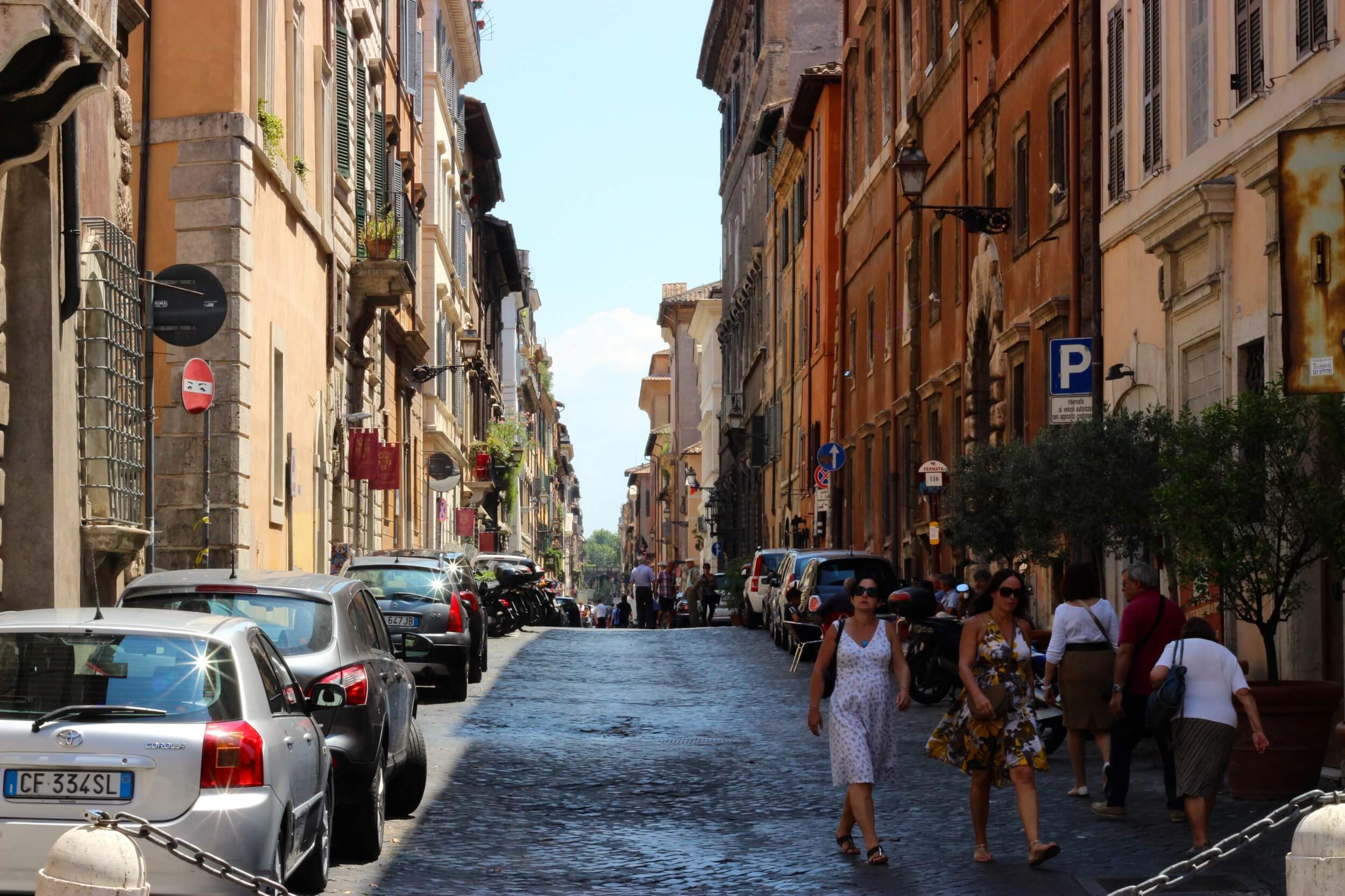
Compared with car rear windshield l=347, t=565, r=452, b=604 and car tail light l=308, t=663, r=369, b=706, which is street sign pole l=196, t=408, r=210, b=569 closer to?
car rear windshield l=347, t=565, r=452, b=604

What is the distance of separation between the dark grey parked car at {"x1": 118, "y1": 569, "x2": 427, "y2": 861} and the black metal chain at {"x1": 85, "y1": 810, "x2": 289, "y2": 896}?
3327 millimetres

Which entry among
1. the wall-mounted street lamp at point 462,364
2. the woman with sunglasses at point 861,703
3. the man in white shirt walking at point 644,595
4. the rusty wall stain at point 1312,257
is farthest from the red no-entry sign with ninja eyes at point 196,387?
the man in white shirt walking at point 644,595

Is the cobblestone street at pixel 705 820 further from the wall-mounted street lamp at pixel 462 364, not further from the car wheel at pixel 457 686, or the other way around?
the wall-mounted street lamp at pixel 462 364

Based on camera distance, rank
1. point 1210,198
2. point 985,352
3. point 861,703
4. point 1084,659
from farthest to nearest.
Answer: point 985,352, point 1210,198, point 1084,659, point 861,703

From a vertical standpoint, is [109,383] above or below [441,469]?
below

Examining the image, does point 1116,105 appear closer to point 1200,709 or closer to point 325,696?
point 1200,709

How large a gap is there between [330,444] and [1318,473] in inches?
776

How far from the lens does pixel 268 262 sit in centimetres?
2394

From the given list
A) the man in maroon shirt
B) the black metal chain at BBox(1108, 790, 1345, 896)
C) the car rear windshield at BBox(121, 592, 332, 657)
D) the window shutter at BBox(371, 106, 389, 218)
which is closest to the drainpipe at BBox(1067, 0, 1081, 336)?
the man in maroon shirt

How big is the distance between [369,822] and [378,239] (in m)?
24.0

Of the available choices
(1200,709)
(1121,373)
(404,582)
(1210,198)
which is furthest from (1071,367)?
(1200,709)

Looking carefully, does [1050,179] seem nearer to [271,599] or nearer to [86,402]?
[86,402]

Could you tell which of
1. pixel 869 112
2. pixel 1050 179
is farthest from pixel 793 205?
pixel 1050 179

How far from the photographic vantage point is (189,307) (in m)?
16.6
